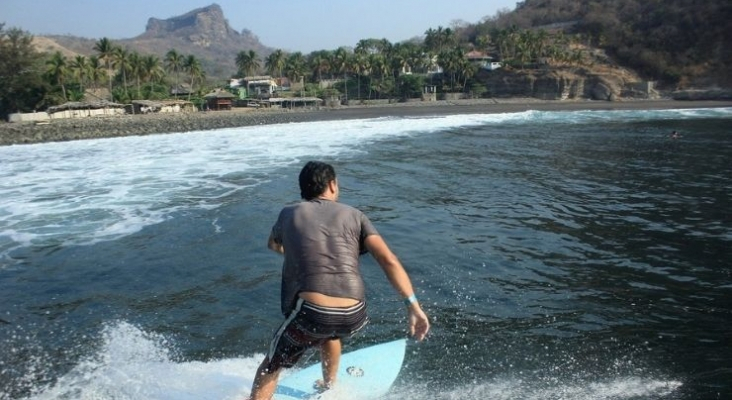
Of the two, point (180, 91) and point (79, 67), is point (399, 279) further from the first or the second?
point (180, 91)

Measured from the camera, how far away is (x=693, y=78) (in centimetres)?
8338

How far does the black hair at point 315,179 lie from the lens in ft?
11.5

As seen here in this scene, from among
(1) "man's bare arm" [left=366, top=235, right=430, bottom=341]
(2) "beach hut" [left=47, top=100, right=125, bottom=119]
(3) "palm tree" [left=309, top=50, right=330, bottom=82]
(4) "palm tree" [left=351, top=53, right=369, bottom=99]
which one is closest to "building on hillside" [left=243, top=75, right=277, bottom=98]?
(3) "palm tree" [left=309, top=50, right=330, bottom=82]

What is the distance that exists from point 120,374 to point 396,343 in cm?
282

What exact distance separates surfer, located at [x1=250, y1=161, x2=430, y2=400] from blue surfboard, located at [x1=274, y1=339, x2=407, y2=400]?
99 centimetres

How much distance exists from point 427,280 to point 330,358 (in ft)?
14.6

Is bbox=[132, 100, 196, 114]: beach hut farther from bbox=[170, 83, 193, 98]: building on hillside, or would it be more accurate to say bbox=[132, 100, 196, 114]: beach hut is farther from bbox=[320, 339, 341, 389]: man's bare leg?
bbox=[320, 339, 341, 389]: man's bare leg

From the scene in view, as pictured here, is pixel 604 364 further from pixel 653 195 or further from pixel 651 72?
pixel 651 72

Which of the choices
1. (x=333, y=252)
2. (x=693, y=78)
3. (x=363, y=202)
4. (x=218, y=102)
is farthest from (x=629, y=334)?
(x=693, y=78)

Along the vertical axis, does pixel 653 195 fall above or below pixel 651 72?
below

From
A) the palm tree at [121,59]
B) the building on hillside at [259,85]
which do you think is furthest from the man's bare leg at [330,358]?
the building on hillside at [259,85]

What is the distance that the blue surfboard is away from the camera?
4401 millimetres

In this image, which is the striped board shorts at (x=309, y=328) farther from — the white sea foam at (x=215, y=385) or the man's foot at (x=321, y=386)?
the white sea foam at (x=215, y=385)

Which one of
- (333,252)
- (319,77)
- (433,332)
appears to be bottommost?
(433,332)
